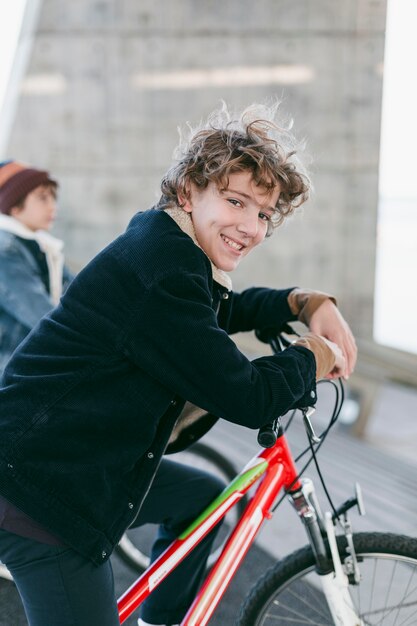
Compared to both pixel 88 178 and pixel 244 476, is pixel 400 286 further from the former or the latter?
pixel 244 476

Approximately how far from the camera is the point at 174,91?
5.95 meters

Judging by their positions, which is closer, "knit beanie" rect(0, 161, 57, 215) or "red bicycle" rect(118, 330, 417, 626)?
"red bicycle" rect(118, 330, 417, 626)

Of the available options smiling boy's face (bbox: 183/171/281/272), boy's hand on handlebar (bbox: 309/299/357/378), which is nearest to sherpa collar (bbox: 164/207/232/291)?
smiling boy's face (bbox: 183/171/281/272)

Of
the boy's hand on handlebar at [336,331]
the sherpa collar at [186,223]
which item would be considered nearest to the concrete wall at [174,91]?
the boy's hand on handlebar at [336,331]

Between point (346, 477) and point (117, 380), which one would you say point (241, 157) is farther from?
point (346, 477)

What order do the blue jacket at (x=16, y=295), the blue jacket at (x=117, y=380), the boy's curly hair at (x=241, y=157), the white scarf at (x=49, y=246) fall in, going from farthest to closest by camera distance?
the white scarf at (x=49, y=246)
the blue jacket at (x=16, y=295)
the boy's curly hair at (x=241, y=157)
the blue jacket at (x=117, y=380)

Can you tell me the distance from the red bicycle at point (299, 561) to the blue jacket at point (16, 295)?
107 cm

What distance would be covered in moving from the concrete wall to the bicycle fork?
15.3 ft

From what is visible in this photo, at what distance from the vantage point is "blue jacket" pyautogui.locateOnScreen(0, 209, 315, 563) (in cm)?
130

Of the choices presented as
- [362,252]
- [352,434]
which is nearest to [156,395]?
[352,434]

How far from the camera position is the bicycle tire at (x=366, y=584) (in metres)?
1.56

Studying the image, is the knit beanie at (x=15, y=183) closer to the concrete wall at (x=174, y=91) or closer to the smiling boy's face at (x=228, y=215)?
the smiling boy's face at (x=228, y=215)

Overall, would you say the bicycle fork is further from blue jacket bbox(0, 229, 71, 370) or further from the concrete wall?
the concrete wall

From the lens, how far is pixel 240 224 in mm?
1436
